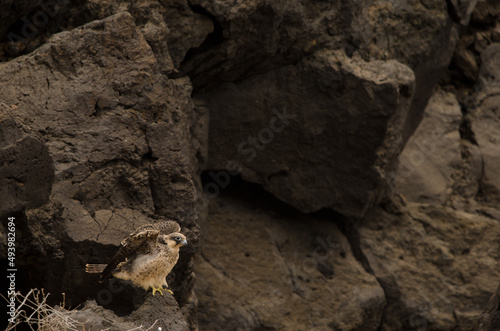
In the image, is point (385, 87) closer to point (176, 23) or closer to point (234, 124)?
point (234, 124)

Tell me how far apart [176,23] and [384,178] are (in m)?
2.18

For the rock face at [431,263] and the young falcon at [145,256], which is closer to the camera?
the young falcon at [145,256]

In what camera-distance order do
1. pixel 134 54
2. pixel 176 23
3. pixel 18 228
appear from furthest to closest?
1. pixel 176 23
2. pixel 134 54
3. pixel 18 228

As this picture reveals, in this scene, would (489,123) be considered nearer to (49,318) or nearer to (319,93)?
(319,93)

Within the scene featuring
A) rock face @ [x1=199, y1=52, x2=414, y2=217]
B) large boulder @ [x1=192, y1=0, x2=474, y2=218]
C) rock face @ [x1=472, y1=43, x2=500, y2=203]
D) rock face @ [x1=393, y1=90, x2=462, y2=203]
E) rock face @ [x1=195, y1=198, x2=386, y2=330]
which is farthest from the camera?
rock face @ [x1=472, y1=43, x2=500, y2=203]

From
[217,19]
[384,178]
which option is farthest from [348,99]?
[217,19]

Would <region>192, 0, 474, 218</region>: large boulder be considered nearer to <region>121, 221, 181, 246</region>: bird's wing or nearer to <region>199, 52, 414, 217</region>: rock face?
<region>199, 52, 414, 217</region>: rock face

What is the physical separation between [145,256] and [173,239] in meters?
0.18

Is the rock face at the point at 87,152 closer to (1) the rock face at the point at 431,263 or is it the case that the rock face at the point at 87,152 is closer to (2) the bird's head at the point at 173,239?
(2) the bird's head at the point at 173,239

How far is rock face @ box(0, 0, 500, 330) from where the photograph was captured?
15.4 feet

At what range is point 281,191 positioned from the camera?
6.91 m

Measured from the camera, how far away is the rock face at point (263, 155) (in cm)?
470

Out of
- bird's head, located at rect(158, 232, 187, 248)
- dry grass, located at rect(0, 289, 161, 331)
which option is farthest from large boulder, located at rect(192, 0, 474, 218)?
dry grass, located at rect(0, 289, 161, 331)

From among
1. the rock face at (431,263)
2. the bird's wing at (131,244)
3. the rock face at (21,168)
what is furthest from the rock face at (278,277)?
the rock face at (21,168)
